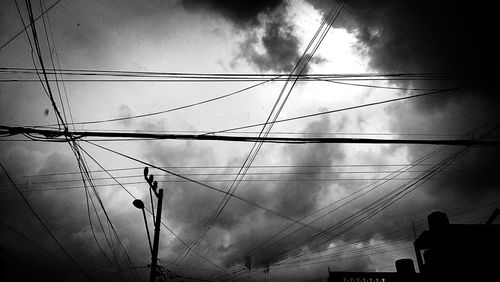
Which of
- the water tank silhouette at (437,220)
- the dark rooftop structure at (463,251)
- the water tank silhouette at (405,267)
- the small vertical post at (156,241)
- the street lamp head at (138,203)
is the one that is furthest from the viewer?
the small vertical post at (156,241)

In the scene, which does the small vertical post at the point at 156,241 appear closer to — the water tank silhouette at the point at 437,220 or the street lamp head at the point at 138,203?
the street lamp head at the point at 138,203

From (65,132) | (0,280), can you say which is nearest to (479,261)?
(65,132)

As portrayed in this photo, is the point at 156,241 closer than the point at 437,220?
No

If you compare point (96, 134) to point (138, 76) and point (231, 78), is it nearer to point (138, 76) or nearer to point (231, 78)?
point (138, 76)

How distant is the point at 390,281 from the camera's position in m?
13.1

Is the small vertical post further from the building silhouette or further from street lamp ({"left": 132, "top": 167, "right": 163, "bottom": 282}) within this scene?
the building silhouette

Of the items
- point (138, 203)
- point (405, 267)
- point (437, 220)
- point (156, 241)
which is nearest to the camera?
point (437, 220)

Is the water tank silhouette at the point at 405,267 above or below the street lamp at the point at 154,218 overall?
below

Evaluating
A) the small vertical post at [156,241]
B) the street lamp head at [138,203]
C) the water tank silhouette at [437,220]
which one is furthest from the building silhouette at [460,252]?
the street lamp head at [138,203]

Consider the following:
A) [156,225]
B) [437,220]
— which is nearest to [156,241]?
[156,225]

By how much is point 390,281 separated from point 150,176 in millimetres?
13480

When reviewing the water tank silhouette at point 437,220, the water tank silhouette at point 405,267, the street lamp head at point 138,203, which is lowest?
the water tank silhouette at point 405,267

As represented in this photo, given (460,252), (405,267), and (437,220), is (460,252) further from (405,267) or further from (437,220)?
(405,267)

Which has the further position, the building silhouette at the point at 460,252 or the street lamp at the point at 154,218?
the street lamp at the point at 154,218
